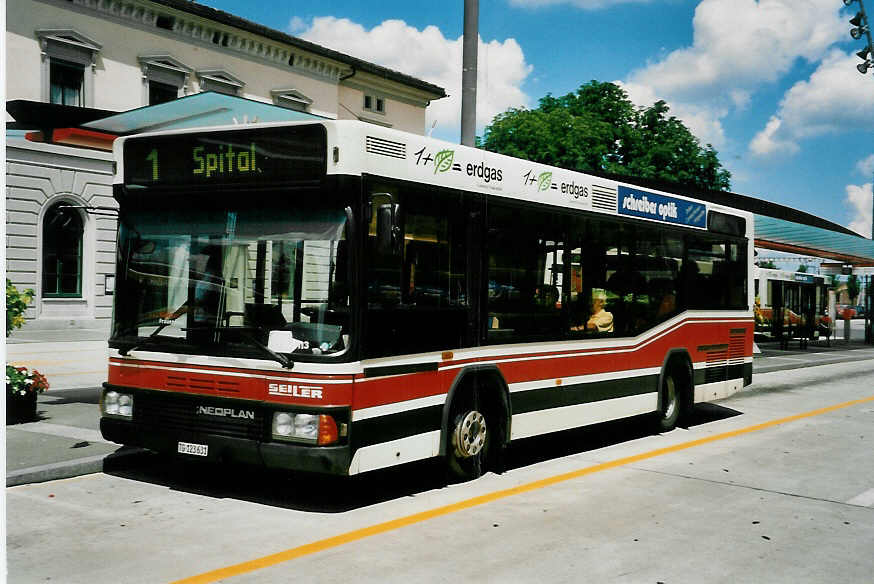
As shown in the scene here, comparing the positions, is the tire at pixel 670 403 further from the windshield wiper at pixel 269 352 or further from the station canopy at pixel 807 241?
the station canopy at pixel 807 241

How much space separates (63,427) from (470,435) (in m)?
4.95

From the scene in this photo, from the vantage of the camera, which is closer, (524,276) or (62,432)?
(524,276)

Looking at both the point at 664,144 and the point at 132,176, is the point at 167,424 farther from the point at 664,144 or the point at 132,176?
the point at 664,144

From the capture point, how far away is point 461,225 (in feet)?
27.0

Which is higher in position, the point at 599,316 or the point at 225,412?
the point at 599,316

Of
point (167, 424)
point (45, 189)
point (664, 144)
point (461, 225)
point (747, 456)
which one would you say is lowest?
point (747, 456)

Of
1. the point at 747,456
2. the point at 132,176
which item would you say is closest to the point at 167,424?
the point at 132,176

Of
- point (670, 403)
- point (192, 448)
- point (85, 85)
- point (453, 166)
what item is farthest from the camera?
point (85, 85)

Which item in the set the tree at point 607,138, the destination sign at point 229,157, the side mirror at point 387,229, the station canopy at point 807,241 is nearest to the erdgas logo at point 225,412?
the side mirror at point 387,229

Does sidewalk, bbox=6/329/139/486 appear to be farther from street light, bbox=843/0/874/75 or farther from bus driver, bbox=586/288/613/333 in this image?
street light, bbox=843/0/874/75

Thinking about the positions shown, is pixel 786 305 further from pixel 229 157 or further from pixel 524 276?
pixel 229 157

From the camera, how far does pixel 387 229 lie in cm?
681

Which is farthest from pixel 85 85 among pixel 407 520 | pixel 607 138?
pixel 607 138

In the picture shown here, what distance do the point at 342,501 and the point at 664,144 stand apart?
53.9 meters
